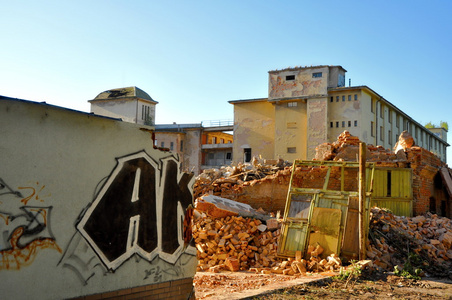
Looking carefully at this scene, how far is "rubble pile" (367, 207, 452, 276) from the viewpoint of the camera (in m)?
12.5

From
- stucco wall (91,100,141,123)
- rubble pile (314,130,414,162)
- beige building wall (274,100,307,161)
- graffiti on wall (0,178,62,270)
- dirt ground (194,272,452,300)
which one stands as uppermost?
stucco wall (91,100,141,123)

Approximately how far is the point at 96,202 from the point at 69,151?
72cm

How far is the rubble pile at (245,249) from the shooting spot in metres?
11.8

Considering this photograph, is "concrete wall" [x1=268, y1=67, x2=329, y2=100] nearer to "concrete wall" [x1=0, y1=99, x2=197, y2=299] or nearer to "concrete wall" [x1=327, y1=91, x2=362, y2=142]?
"concrete wall" [x1=327, y1=91, x2=362, y2=142]

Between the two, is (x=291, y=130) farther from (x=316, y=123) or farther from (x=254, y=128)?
(x=254, y=128)

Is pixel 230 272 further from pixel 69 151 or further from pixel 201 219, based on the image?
pixel 69 151

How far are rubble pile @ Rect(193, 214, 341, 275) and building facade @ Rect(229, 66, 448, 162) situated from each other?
92.4 feet

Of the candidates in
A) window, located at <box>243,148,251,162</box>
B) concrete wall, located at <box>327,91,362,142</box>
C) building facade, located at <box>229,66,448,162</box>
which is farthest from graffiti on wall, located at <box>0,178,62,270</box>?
window, located at <box>243,148,251,162</box>

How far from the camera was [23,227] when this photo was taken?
4.91 meters

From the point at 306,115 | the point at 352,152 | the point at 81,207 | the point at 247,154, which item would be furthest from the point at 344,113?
the point at 81,207

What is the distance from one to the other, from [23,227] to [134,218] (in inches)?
60.5

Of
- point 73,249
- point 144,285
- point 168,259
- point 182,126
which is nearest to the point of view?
point 73,249

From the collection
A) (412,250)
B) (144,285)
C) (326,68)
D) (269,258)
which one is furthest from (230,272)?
(326,68)

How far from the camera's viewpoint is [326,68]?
41812mm
